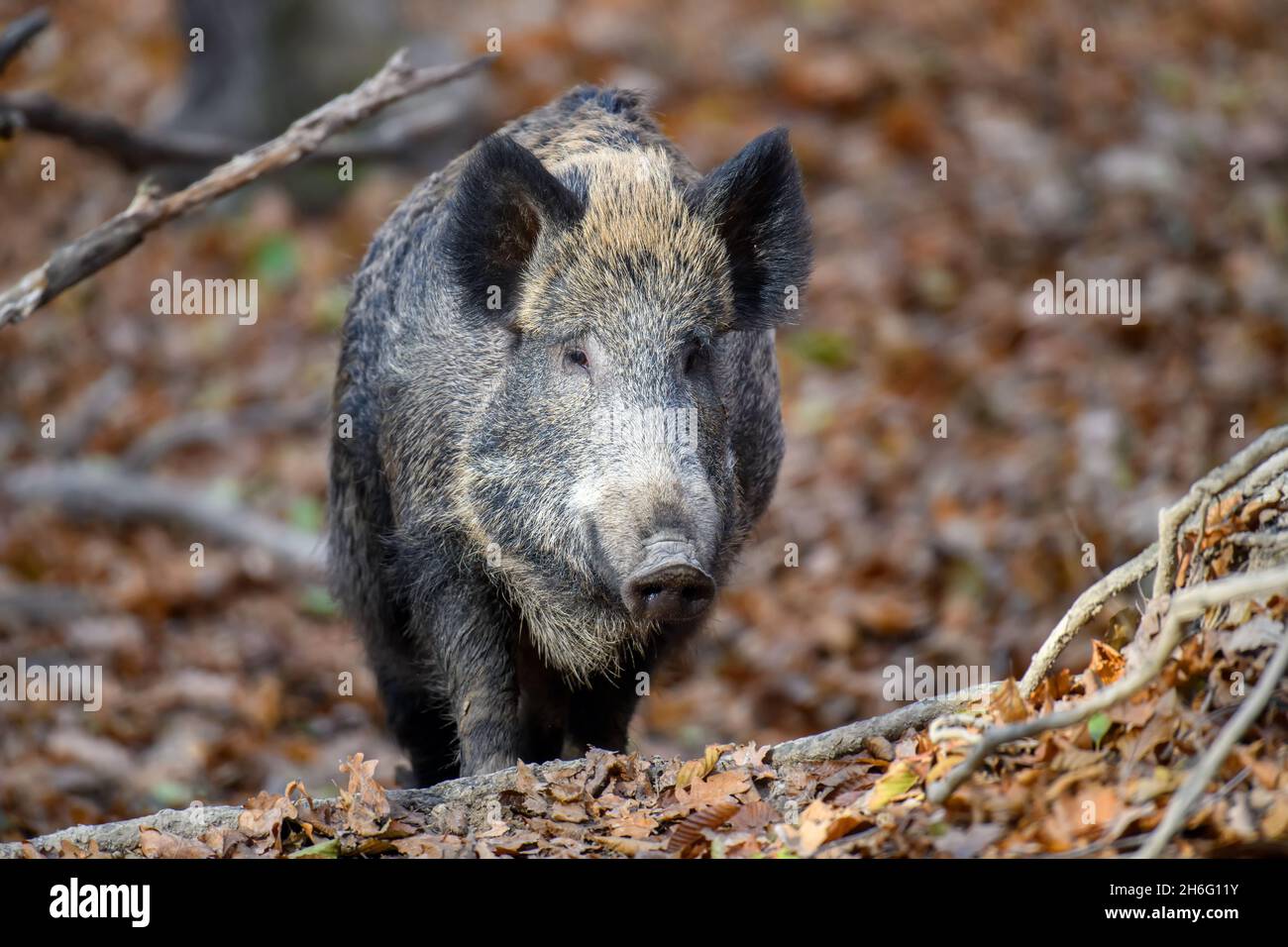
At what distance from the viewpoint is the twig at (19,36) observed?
5.72 m

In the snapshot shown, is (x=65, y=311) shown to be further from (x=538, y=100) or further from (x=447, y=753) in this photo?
(x=447, y=753)

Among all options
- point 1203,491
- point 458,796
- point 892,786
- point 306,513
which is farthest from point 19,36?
point 306,513

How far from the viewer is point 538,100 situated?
13.9 m

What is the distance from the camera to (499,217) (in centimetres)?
517

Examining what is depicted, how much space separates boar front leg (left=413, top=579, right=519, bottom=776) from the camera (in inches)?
204

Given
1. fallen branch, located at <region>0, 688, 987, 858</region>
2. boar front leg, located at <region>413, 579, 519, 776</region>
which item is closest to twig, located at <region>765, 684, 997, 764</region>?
fallen branch, located at <region>0, 688, 987, 858</region>

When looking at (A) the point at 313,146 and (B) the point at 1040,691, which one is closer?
(B) the point at 1040,691

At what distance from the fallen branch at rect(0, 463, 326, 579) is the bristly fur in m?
4.15

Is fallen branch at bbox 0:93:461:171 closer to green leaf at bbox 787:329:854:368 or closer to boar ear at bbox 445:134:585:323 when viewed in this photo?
boar ear at bbox 445:134:585:323

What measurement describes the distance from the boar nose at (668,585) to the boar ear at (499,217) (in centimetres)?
136

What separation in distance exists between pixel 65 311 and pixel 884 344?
7.32 meters

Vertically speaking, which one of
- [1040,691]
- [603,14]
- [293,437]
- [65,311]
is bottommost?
[1040,691]

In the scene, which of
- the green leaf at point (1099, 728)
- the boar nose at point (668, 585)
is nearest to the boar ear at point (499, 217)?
the boar nose at point (668, 585)
